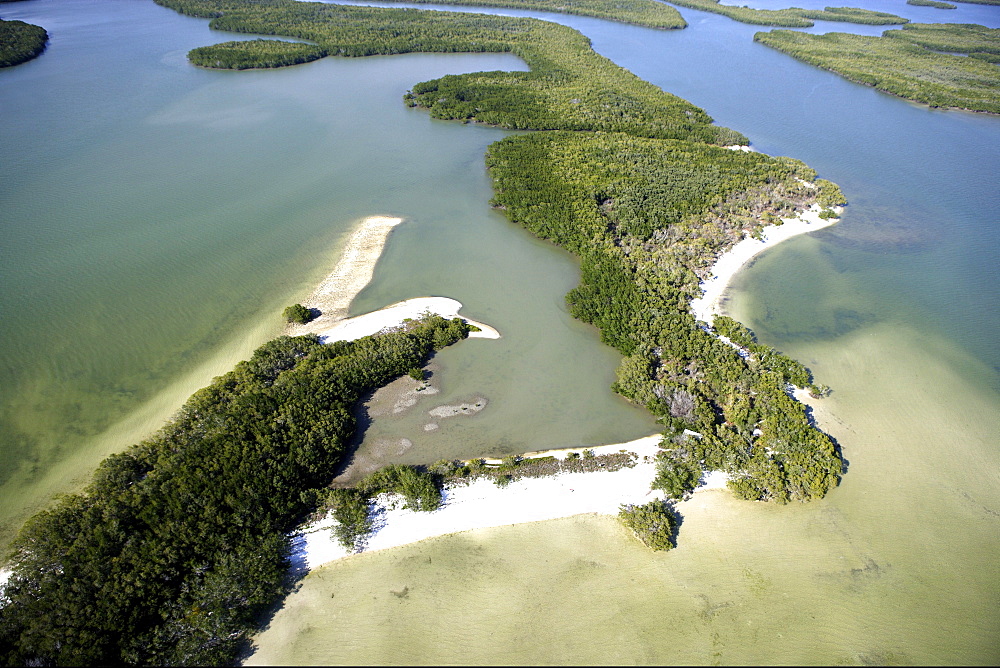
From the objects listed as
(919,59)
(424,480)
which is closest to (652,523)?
(424,480)

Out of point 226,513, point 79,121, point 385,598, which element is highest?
point 79,121

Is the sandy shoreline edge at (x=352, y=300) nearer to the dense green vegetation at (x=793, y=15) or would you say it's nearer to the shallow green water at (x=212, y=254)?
the shallow green water at (x=212, y=254)

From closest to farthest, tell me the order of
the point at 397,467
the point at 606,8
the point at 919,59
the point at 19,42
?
the point at 397,467 → the point at 19,42 → the point at 919,59 → the point at 606,8

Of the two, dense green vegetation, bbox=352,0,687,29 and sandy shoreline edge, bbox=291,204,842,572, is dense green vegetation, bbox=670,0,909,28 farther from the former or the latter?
sandy shoreline edge, bbox=291,204,842,572

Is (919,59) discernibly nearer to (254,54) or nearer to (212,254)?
(254,54)

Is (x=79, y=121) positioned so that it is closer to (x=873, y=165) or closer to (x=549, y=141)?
(x=549, y=141)

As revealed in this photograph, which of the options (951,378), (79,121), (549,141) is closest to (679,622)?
(951,378)
